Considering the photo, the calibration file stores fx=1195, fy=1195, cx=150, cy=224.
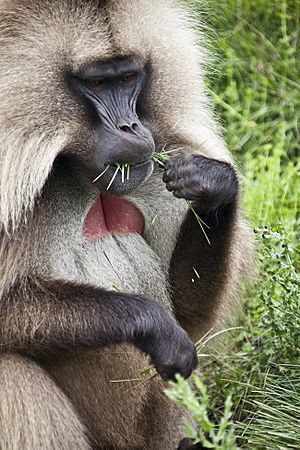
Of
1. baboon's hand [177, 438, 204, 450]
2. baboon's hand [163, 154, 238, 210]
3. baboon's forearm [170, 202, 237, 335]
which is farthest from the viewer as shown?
baboon's forearm [170, 202, 237, 335]

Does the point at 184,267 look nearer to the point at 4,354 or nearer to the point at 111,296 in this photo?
the point at 111,296

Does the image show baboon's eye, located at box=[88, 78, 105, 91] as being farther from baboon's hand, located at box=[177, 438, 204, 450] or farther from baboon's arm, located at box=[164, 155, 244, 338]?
baboon's hand, located at box=[177, 438, 204, 450]

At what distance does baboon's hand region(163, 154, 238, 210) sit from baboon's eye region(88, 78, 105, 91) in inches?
17.1

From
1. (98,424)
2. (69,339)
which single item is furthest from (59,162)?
(98,424)

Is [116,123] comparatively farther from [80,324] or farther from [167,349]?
[167,349]

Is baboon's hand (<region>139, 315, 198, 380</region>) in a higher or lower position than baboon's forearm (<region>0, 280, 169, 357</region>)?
lower

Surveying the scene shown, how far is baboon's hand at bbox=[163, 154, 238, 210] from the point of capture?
16.4ft

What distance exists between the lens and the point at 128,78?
4902 millimetres

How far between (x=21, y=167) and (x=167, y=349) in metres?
0.94

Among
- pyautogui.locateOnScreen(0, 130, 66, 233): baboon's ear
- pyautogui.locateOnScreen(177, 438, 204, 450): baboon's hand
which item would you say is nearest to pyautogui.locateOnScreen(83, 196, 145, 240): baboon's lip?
pyautogui.locateOnScreen(0, 130, 66, 233): baboon's ear

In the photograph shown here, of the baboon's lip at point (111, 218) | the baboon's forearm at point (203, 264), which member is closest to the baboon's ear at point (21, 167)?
the baboon's lip at point (111, 218)

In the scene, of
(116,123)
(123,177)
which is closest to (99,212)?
(123,177)

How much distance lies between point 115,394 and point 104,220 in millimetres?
758

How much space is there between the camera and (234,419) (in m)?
Result: 5.66
